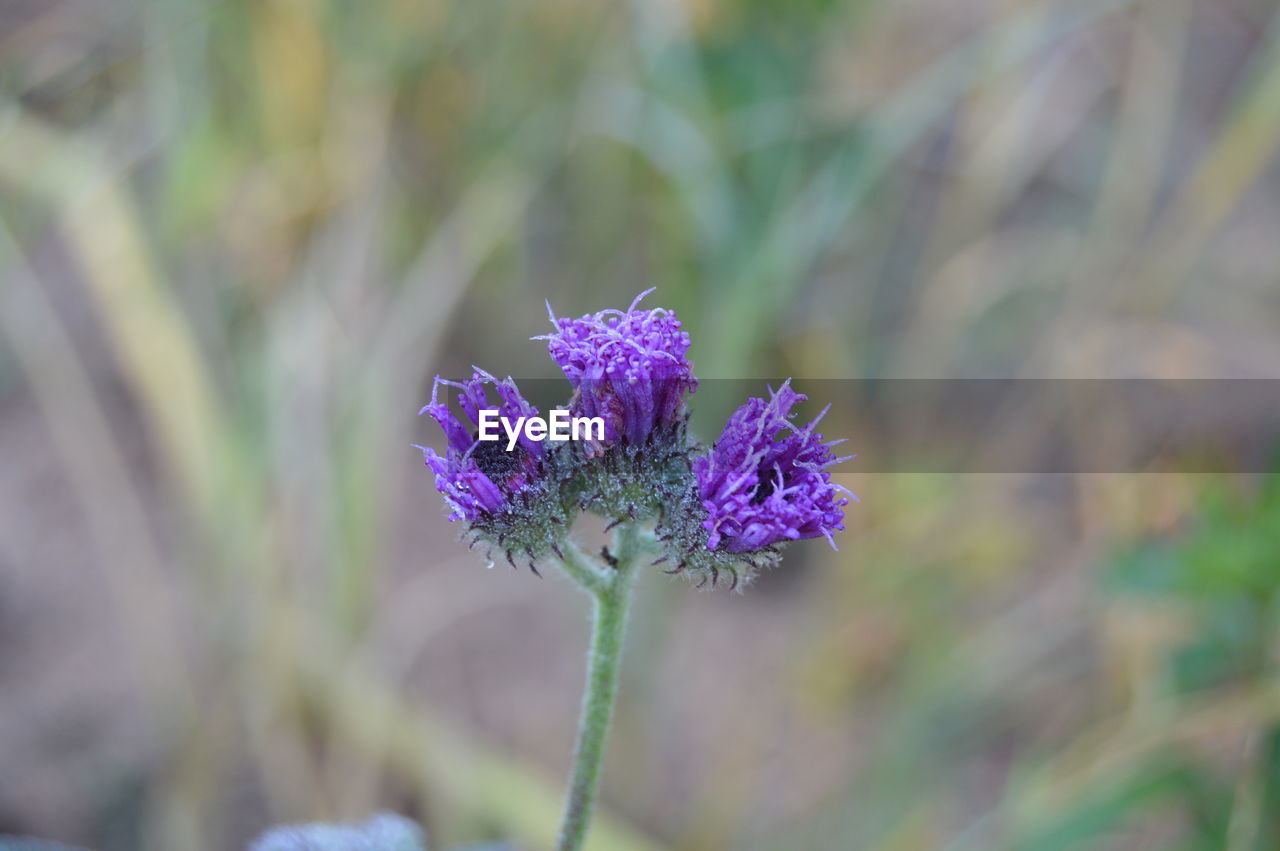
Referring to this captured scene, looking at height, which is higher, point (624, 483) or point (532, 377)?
point (532, 377)

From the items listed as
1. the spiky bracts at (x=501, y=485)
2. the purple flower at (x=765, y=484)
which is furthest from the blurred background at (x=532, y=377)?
the spiky bracts at (x=501, y=485)

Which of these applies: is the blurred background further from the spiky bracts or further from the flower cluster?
the spiky bracts

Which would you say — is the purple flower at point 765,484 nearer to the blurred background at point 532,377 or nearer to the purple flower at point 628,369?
the purple flower at point 628,369

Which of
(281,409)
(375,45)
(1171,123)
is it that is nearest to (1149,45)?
(1171,123)

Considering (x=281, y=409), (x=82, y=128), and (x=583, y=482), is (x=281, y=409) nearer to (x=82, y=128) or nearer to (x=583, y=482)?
(x=82, y=128)

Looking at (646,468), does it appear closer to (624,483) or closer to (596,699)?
(624,483)

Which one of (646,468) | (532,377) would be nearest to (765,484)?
(646,468)
